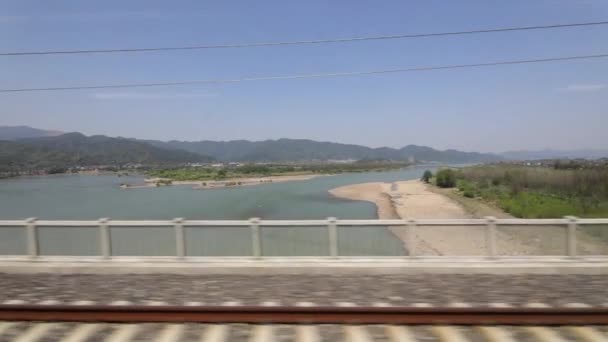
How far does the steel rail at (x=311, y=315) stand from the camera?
223 inches

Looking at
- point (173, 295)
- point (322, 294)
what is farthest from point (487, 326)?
point (173, 295)

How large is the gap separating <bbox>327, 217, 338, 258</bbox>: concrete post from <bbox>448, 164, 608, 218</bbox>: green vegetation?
33395 mm

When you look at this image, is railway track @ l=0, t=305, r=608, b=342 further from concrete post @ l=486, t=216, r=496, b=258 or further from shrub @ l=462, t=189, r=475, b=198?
shrub @ l=462, t=189, r=475, b=198

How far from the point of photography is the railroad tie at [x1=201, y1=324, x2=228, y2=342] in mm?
5332

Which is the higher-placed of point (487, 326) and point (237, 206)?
point (487, 326)

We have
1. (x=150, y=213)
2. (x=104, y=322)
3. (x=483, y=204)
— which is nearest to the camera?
(x=104, y=322)

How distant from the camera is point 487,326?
558cm

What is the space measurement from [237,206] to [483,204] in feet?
104

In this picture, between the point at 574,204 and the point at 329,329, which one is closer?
the point at 329,329

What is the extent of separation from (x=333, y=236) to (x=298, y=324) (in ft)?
11.0

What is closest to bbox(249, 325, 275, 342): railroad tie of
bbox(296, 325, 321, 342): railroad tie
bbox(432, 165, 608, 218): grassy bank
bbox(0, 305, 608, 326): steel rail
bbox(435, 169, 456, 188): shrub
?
bbox(0, 305, 608, 326): steel rail

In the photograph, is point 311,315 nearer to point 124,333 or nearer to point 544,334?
point 124,333

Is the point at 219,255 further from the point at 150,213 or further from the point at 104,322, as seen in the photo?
the point at 150,213

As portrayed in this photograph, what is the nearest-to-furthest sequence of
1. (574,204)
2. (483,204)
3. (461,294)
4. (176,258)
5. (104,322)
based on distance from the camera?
(104,322) < (461,294) < (176,258) < (574,204) < (483,204)
